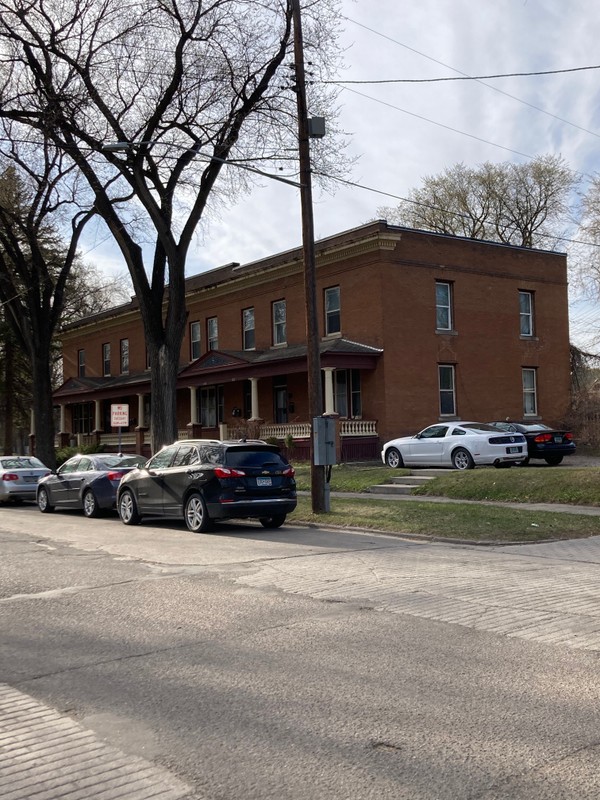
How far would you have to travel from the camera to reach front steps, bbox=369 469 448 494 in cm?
2100

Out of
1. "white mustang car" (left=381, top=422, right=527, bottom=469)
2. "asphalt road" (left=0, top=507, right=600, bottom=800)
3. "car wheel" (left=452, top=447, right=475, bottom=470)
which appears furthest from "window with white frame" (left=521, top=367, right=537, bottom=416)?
"asphalt road" (left=0, top=507, right=600, bottom=800)

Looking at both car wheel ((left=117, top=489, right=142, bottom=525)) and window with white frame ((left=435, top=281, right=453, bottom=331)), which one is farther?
window with white frame ((left=435, top=281, right=453, bottom=331))

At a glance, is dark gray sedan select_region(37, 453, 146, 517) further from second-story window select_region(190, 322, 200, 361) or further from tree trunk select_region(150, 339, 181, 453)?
second-story window select_region(190, 322, 200, 361)

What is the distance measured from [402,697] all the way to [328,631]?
1836 millimetres

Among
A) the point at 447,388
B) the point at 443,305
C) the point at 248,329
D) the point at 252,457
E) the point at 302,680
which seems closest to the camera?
the point at 302,680

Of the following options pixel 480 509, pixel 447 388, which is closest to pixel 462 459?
pixel 480 509

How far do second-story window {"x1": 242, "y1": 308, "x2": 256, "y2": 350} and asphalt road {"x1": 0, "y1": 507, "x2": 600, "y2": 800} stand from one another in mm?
26593

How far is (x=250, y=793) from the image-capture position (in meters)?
3.79

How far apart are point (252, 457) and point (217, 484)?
2.88 feet

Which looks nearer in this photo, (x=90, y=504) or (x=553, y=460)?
(x=90, y=504)

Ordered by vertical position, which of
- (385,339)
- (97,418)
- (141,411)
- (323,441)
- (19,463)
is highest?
(385,339)

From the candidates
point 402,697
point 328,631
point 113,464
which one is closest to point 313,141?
point 113,464

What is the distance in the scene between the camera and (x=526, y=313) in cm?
3462

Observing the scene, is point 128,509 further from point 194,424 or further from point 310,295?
point 194,424
